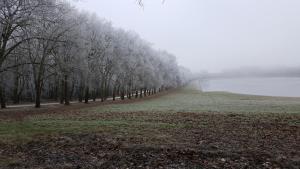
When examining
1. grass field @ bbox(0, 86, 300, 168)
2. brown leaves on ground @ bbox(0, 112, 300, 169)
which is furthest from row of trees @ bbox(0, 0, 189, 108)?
brown leaves on ground @ bbox(0, 112, 300, 169)

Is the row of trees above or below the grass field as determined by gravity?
above

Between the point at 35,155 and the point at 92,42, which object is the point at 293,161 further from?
the point at 92,42

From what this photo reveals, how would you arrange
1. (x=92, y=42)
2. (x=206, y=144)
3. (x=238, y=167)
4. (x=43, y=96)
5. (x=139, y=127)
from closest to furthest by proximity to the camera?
(x=238, y=167) < (x=206, y=144) < (x=139, y=127) < (x=92, y=42) < (x=43, y=96)

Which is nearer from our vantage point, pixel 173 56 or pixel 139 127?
pixel 139 127

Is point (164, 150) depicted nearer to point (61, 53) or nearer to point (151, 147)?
point (151, 147)

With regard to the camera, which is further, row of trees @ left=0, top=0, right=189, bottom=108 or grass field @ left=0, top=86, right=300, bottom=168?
row of trees @ left=0, top=0, right=189, bottom=108

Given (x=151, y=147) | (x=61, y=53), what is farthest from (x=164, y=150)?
(x=61, y=53)

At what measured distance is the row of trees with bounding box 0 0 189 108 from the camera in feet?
64.5

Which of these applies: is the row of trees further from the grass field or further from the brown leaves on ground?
the brown leaves on ground

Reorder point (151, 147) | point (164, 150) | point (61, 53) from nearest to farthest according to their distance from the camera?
point (164, 150) → point (151, 147) → point (61, 53)

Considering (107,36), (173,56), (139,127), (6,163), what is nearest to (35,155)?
(6,163)

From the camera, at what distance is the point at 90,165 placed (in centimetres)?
765

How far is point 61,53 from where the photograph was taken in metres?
35.0

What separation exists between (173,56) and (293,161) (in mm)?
107966
